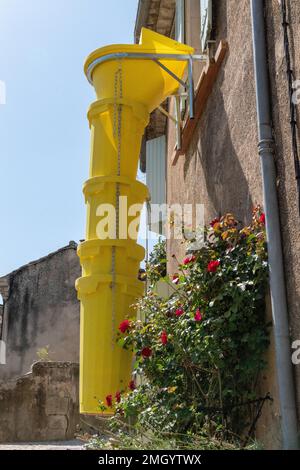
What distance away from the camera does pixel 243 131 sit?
4570mm

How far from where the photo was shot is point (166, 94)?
22.9 feet

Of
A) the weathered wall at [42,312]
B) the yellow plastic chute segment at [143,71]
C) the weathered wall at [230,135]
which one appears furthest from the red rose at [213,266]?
the weathered wall at [42,312]

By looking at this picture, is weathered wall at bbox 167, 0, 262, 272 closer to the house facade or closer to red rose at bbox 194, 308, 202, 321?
the house facade

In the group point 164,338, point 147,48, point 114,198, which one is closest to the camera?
point 164,338

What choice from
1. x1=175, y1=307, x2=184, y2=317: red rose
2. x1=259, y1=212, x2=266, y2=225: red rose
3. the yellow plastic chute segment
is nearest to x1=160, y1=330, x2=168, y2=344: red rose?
x1=175, y1=307, x2=184, y2=317: red rose

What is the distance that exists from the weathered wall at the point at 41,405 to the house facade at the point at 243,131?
541 cm

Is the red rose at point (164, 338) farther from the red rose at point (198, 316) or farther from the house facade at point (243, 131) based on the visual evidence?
the house facade at point (243, 131)

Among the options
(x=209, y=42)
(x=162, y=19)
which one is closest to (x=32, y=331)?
(x=162, y=19)

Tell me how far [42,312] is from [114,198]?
11956 millimetres

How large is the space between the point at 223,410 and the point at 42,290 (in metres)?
14.6

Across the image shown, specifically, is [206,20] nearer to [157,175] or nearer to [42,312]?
[157,175]

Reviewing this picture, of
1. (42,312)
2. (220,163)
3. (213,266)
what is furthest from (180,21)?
(42,312)

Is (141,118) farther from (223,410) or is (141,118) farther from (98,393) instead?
(223,410)

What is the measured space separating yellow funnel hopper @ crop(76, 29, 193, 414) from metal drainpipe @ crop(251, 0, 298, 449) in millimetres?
2209
